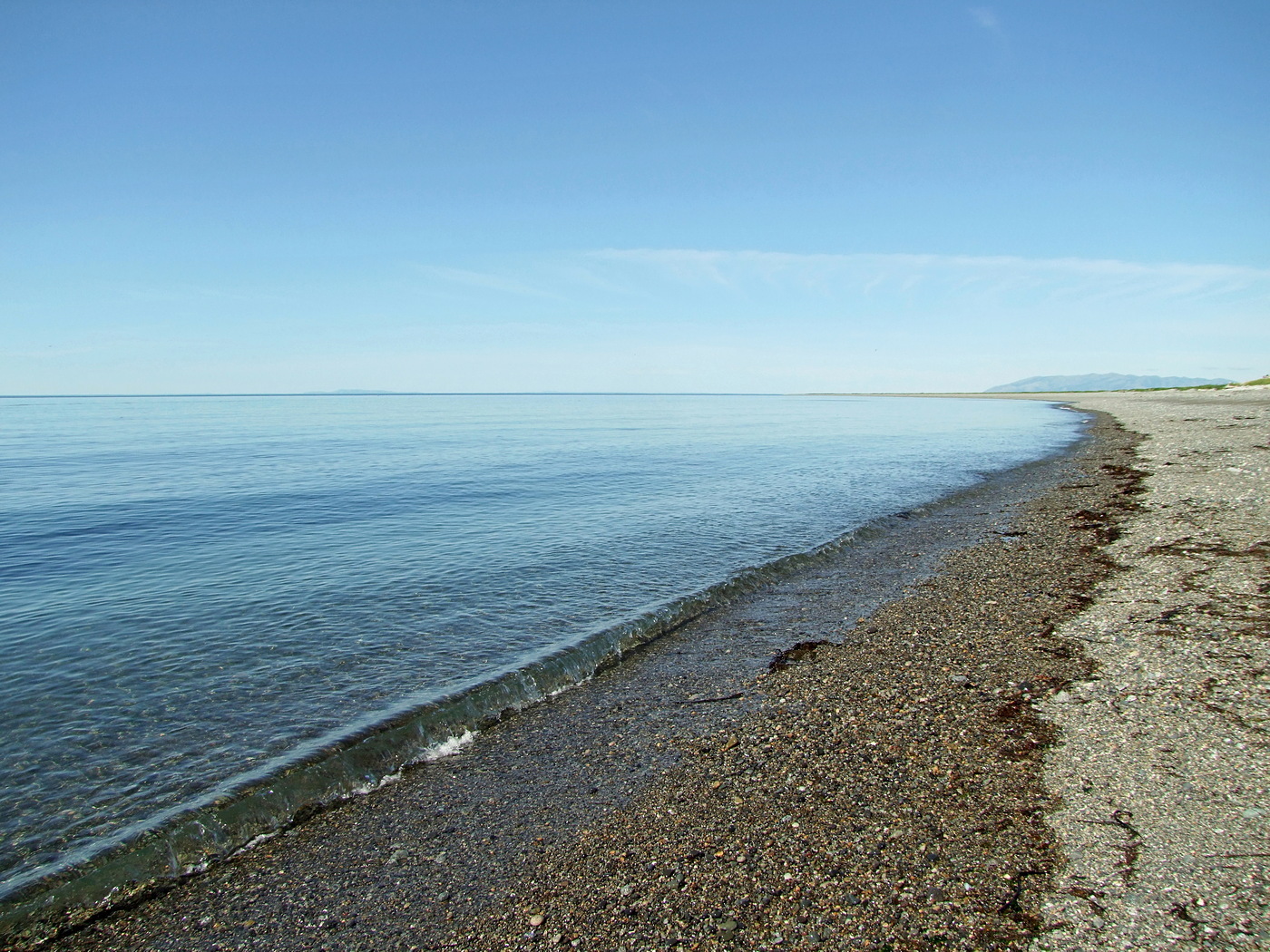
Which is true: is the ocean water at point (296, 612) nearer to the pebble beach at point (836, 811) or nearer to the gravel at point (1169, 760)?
the pebble beach at point (836, 811)

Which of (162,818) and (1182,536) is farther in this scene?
(1182,536)

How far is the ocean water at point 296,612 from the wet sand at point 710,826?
1054mm

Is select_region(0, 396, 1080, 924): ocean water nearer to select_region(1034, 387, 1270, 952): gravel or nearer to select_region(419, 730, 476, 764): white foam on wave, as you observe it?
select_region(419, 730, 476, 764): white foam on wave

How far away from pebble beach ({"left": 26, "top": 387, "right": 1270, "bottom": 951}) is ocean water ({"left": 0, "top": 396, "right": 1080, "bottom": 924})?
974mm

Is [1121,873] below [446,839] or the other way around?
the other way around

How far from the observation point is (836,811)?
268 inches

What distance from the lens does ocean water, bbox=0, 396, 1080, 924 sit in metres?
8.11

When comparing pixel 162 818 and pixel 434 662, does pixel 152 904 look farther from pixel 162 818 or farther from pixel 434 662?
pixel 434 662

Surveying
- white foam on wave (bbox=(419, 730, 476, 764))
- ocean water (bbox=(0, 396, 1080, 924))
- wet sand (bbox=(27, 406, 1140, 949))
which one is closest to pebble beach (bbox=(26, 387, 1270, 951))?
Answer: wet sand (bbox=(27, 406, 1140, 949))

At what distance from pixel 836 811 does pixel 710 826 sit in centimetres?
128

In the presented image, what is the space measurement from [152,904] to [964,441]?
62878mm

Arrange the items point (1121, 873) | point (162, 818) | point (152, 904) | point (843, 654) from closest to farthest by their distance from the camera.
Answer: point (1121, 873) → point (152, 904) → point (162, 818) → point (843, 654)

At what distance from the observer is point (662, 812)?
281 inches

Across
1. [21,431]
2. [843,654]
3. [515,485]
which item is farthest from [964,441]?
[21,431]
